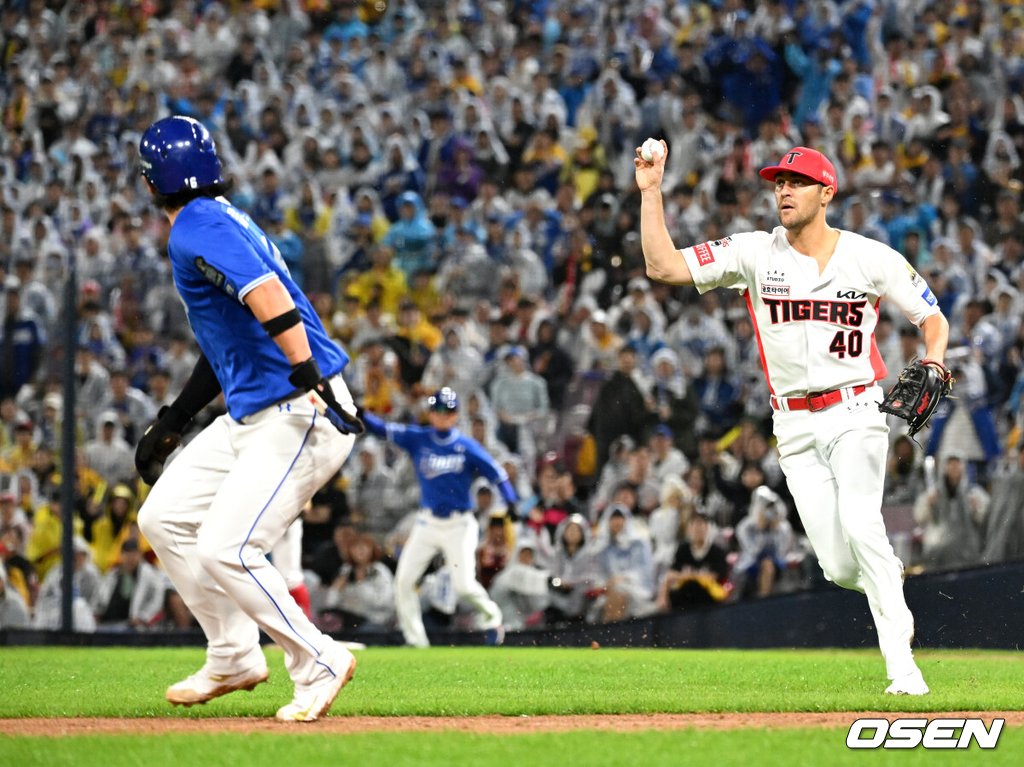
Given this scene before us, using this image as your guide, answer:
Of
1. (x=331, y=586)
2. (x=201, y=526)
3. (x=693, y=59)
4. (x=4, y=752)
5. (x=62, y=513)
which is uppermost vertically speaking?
(x=693, y=59)

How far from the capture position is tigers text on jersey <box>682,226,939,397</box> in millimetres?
6000

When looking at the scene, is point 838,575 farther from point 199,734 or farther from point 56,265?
point 56,265

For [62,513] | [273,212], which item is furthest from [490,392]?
[273,212]

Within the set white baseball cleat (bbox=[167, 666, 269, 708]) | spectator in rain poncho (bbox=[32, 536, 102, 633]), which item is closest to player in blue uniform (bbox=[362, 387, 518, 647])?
spectator in rain poncho (bbox=[32, 536, 102, 633])

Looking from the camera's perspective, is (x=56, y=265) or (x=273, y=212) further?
(x=273, y=212)

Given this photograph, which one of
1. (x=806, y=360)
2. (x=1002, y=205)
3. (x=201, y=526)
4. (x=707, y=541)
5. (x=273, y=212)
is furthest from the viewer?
(x=273, y=212)

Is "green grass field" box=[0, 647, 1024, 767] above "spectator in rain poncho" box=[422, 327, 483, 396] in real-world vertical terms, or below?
below

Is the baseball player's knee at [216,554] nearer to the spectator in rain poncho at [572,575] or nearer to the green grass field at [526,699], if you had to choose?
the green grass field at [526,699]

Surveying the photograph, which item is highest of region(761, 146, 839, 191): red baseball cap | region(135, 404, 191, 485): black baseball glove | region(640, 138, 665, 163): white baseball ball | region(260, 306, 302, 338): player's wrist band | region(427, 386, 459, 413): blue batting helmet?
region(640, 138, 665, 163): white baseball ball

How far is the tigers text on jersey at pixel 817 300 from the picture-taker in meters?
6.00

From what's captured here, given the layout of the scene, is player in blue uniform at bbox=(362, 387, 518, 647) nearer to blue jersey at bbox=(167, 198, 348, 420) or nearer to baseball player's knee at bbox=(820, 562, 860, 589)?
baseball player's knee at bbox=(820, 562, 860, 589)

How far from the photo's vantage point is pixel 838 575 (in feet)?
19.8

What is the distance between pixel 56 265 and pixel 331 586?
13.0 feet

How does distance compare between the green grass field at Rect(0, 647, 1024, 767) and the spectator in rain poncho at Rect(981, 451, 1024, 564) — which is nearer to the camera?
the green grass field at Rect(0, 647, 1024, 767)
